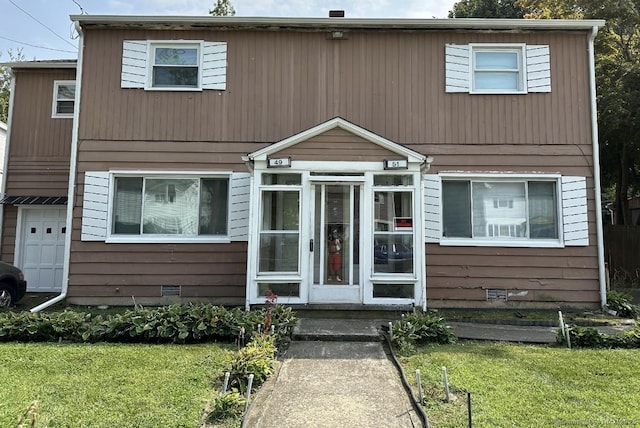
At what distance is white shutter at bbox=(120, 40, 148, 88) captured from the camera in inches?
351

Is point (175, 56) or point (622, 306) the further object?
point (175, 56)

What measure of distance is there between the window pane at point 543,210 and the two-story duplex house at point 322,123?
1.1 inches

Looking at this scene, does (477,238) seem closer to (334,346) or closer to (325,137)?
(325,137)

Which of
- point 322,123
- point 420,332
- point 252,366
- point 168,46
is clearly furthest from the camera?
point 168,46

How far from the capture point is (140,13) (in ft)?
28.9

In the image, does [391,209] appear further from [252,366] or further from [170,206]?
[170,206]

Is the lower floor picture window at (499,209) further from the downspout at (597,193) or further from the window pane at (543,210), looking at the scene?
the downspout at (597,193)

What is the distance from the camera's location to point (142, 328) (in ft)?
19.1

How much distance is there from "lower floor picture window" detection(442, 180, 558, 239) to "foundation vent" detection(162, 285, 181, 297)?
5.61 metres

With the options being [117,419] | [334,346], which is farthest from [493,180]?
[117,419]

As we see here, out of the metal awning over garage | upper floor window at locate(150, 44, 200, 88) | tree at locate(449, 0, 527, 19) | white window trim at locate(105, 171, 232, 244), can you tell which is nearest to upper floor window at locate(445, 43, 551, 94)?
white window trim at locate(105, 171, 232, 244)

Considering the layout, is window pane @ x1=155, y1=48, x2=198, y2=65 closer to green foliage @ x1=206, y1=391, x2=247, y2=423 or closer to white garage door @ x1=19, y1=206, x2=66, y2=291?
white garage door @ x1=19, y1=206, x2=66, y2=291

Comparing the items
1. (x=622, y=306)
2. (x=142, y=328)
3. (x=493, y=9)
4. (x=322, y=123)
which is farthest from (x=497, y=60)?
(x=493, y=9)

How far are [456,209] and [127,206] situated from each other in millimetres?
6882
